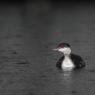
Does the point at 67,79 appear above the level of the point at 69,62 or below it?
below

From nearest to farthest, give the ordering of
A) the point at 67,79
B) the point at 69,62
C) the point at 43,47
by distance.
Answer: the point at 67,79 < the point at 69,62 < the point at 43,47

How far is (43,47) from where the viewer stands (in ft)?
80.7

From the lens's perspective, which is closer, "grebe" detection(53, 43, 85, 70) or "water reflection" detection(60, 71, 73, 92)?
"water reflection" detection(60, 71, 73, 92)

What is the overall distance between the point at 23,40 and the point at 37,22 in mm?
7595

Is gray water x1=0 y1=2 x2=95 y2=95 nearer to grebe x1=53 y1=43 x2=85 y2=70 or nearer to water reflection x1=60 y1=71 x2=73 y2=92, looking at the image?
water reflection x1=60 y1=71 x2=73 y2=92

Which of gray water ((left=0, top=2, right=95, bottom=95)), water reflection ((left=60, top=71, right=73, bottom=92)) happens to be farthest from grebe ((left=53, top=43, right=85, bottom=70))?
water reflection ((left=60, top=71, right=73, bottom=92))

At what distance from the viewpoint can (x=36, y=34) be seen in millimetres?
28891

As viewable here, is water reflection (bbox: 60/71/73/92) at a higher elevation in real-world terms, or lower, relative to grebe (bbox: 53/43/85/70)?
lower

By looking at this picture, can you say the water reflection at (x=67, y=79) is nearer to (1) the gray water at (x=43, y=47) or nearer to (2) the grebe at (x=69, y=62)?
(1) the gray water at (x=43, y=47)

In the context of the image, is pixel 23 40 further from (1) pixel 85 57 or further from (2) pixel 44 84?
(2) pixel 44 84

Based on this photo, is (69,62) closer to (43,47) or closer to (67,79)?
(67,79)

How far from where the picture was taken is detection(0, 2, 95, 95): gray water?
17547 millimetres

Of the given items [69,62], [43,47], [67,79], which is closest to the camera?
[67,79]

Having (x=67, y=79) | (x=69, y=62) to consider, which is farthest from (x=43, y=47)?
(x=67, y=79)
